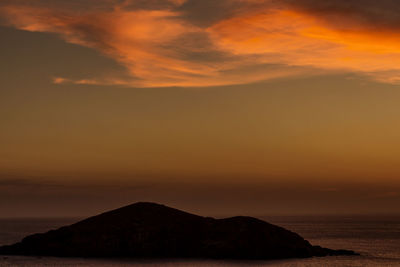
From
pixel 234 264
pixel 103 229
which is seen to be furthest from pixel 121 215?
pixel 234 264

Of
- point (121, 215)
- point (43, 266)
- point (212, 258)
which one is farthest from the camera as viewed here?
point (121, 215)

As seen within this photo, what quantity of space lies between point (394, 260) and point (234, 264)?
42713 mm

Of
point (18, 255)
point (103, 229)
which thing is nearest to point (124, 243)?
point (103, 229)

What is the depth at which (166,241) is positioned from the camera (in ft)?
404

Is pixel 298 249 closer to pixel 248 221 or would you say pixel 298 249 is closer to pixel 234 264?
pixel 248 221

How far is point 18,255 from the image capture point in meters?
121

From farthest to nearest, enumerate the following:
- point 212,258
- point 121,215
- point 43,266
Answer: point 121,215 → point 212,258 → point 43,266

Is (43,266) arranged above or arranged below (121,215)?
below

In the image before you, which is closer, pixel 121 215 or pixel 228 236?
pixel 228 236

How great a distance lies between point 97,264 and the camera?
108 metres

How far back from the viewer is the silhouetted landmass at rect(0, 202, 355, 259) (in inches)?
4712

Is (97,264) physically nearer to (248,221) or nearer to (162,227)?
(162,227)

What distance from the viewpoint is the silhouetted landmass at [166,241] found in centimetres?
11969

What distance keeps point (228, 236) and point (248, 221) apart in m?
5.35
